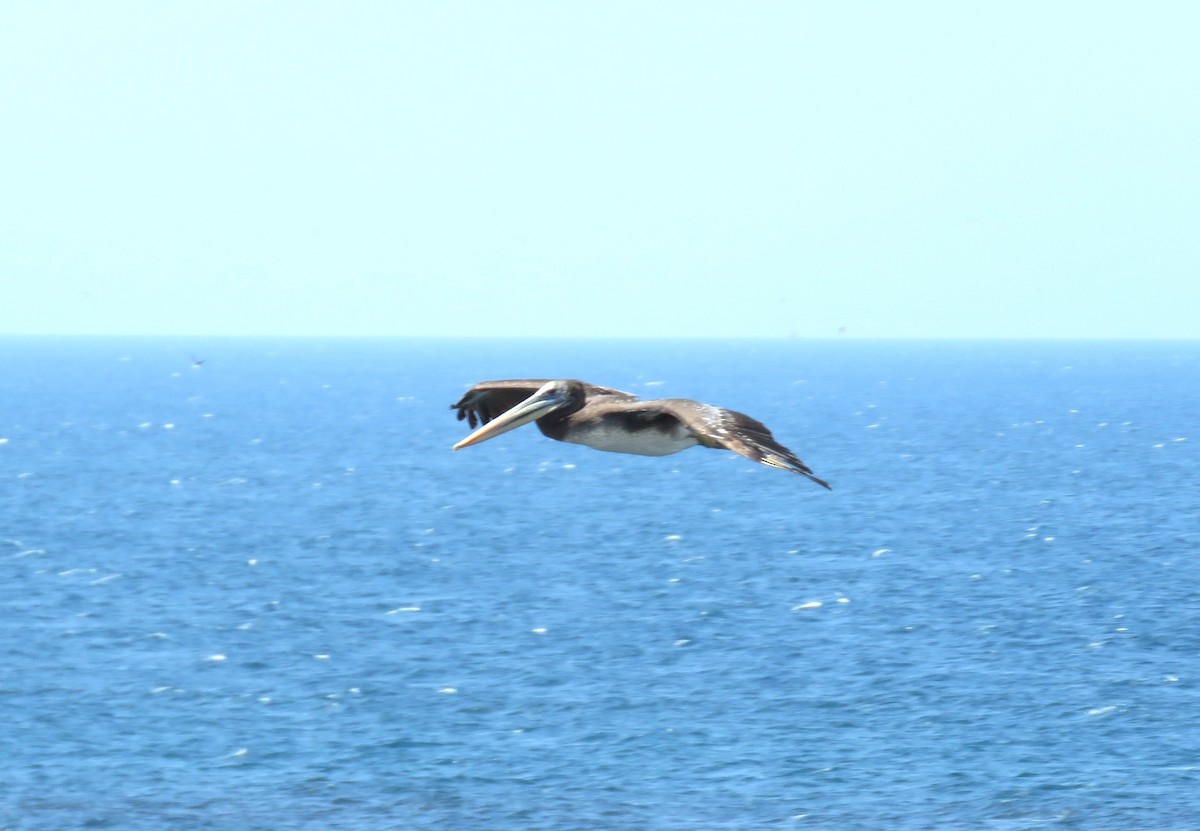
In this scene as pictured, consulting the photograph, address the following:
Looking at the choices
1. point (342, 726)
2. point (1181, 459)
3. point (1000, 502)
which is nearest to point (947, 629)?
point (342, 726)

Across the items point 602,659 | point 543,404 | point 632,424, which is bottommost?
point 602,659

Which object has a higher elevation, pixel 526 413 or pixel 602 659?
pixel 526 413

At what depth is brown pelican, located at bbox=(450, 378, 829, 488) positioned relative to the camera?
1391 centimetres

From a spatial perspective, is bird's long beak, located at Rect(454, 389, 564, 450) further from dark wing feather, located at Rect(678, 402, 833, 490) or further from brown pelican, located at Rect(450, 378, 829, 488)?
dark wing feather, located at Rect(678, 402, 833, 490)

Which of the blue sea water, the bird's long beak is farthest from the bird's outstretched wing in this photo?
the blue sea water

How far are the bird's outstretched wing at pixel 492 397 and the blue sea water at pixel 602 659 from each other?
41.1 meters

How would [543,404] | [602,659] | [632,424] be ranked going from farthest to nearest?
1. [602,659]
2. [543,404]
3. [632,424]

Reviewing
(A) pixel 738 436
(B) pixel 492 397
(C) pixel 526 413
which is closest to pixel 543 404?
(C) pixel 526 413

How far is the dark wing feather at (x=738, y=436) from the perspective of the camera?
13.3 metres

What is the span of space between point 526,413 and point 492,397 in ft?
8.14

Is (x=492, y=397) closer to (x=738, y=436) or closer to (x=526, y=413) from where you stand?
(x=526, y=413)

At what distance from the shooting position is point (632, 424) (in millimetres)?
15414

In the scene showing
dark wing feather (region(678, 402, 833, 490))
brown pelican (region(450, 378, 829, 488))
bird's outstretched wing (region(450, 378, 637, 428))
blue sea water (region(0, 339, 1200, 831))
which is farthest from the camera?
blue sea water (region(0, 339, 1200, 831))

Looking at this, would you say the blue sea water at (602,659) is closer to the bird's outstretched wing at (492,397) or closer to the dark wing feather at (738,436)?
the bird's outstretched wing at (492,397)
